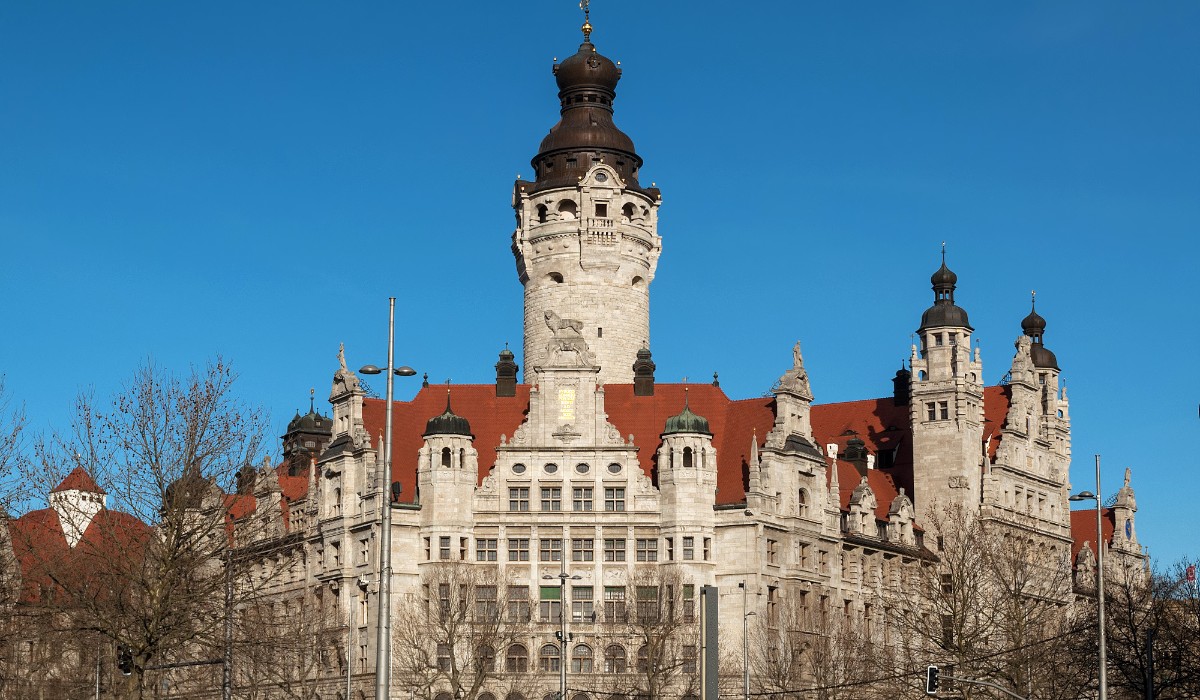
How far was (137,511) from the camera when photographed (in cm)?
7356

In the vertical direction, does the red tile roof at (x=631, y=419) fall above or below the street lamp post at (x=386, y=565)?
above

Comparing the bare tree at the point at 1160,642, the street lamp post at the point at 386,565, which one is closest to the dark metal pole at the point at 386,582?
the street lamp post at the point at 386,565

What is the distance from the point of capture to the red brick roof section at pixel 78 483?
72375 millimetres

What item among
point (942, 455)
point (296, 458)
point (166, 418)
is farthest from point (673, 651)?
point (296, 458)

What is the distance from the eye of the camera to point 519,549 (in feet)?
389

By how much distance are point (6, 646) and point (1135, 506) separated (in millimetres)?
104759

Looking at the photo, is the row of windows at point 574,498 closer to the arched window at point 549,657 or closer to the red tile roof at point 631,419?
the red tile roof at point 631,419

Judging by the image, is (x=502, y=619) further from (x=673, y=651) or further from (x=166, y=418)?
(x=166, y=418)

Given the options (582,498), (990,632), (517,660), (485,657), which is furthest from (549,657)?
(990,632)

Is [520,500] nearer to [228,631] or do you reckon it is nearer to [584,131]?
[584,131]

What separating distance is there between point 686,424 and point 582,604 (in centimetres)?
1219

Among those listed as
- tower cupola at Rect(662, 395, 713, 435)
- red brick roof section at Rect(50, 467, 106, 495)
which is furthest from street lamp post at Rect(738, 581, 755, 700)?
red brick roof section at Rect(50, 467, 106, 495)

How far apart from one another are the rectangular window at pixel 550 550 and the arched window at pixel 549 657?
516 centimetres

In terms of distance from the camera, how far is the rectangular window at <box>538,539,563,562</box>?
11862cm
